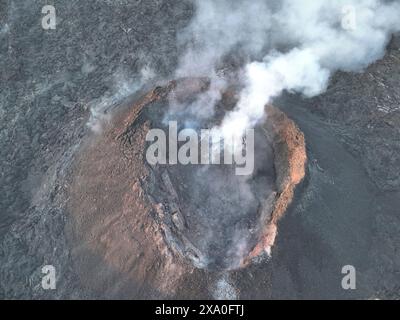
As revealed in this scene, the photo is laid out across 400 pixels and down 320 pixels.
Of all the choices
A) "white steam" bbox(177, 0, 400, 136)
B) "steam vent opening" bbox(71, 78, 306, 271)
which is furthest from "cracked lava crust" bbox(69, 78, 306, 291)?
"white steam" bbox(177, 0, 400, 136)

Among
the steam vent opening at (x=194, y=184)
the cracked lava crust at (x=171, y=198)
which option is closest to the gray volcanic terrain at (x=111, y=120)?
the cracked lava crust at (x=171, y=198)

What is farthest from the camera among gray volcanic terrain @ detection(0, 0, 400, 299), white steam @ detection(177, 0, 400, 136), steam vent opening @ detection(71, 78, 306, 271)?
white steam @ detection(177, 0, 400, 136)

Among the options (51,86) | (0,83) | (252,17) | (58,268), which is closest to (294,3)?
(252,17)

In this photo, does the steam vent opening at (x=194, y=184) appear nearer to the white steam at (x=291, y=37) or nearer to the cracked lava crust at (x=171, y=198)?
the cracked lava crust at (x=171, y=198)

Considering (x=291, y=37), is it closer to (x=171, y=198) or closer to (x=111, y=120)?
(x=111, y=120)

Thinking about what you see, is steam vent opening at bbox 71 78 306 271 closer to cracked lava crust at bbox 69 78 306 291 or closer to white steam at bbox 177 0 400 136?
cracked lava crust at bbox 69 78 306 291

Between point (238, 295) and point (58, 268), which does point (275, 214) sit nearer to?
point (238, 295)
